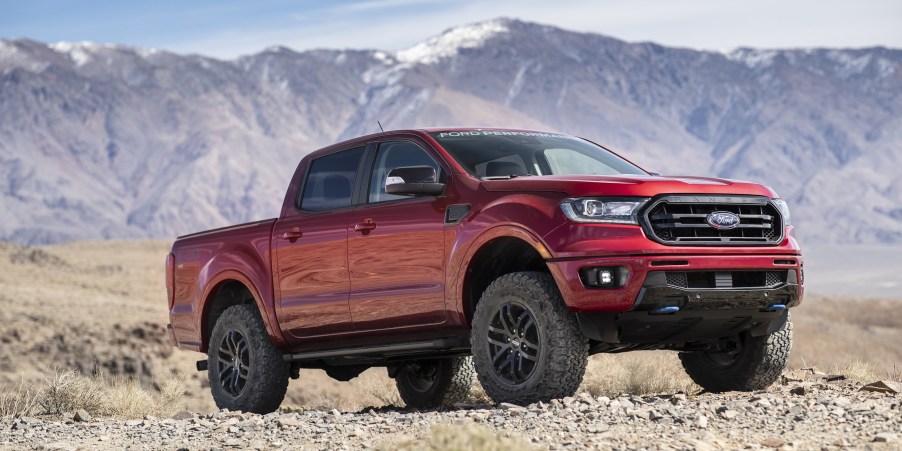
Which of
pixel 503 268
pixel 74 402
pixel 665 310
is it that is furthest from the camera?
pixel 74 402

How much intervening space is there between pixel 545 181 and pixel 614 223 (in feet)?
1.88

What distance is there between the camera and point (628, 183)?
297 inches

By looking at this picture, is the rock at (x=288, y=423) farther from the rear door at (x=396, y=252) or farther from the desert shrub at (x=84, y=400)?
the desert shrub at (x=84, y=400)

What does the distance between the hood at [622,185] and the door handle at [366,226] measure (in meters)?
0.99

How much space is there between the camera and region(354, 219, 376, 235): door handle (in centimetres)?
870

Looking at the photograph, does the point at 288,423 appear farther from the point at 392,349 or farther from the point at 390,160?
the point at 390,160

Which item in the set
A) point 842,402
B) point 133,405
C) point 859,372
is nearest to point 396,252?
point 842,402

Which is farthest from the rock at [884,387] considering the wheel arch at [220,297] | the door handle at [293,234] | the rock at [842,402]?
the wheel arch at [220,297]

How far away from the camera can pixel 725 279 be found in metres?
7.66

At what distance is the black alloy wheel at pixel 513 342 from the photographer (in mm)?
7895

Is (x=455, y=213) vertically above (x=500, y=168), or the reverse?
(x=500, y=168)

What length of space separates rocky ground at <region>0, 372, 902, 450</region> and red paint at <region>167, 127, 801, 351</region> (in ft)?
2.43

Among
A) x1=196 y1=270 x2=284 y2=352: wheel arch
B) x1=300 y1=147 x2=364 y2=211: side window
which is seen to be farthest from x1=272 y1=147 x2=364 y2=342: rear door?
x1=196 y1=270 x2=284 y2=352: wheel arch

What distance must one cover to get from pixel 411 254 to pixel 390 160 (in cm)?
97
